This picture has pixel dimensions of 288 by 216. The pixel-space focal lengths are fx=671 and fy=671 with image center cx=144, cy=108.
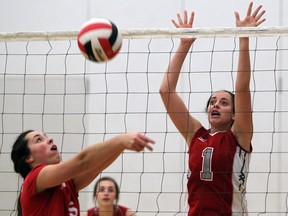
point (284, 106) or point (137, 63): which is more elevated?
point (137, 63)

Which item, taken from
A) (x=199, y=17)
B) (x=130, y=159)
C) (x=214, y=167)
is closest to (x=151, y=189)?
(x=130, y=159)

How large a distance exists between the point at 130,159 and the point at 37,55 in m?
1.37

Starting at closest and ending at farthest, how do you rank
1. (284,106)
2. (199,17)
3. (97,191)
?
(97,191)
(284,106)
(199,17)

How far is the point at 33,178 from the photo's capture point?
3281mm

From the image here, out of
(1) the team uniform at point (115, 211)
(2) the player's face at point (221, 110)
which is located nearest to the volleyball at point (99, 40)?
(2) the player's face at point (221, 110)

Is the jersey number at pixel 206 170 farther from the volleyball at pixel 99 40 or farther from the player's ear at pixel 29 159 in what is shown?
the player's ear at pixel 29 159

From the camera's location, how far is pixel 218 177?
3723mm

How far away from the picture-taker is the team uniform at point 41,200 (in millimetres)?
3301

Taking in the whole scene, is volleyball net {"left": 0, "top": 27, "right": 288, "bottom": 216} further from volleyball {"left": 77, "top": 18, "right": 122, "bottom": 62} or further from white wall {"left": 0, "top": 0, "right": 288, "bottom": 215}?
volleyball {"left": 77, "top": 18, "right": 122, "bottom": 62}

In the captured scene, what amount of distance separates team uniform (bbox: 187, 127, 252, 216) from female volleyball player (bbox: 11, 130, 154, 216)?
1.91 ft

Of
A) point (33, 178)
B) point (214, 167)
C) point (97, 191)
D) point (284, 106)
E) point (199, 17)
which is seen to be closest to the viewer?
point (33, 178)

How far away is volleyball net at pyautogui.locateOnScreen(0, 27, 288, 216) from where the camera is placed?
590 centimetres

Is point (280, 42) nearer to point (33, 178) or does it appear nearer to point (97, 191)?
point (97, 191)

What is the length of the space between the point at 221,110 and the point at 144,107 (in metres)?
2.25
